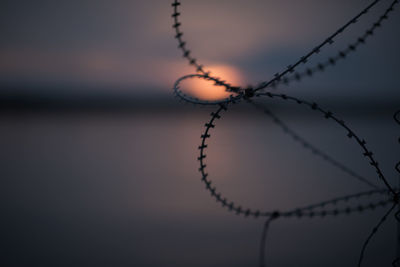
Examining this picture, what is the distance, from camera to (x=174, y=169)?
2.97 m

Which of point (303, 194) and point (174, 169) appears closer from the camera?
point (303, 194)

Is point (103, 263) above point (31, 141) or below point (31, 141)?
below

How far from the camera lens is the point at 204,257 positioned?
185 centimetres

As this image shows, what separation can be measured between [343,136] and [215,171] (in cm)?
171

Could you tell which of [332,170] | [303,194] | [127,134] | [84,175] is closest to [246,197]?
[303,194]

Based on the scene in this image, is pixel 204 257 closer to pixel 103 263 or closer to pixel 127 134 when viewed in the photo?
pixel 103 263

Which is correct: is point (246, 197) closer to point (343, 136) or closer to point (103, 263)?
point (103, 263)

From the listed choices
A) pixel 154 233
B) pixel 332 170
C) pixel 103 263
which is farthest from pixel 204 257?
pixel 332 170

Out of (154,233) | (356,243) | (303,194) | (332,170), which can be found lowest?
(356,243)

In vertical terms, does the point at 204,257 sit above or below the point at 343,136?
below

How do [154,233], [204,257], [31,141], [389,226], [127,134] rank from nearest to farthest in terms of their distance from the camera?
[204,257] < [389,226] < [154,233] < [31,141] < [127,134]

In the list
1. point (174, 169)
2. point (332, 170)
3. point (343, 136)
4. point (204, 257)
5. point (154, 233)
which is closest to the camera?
point (204, 257)

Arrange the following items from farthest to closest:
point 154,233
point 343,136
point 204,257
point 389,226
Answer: point 343,136
point 154,233
point 389,226
point 204,257

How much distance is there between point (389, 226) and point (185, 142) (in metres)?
2.25
